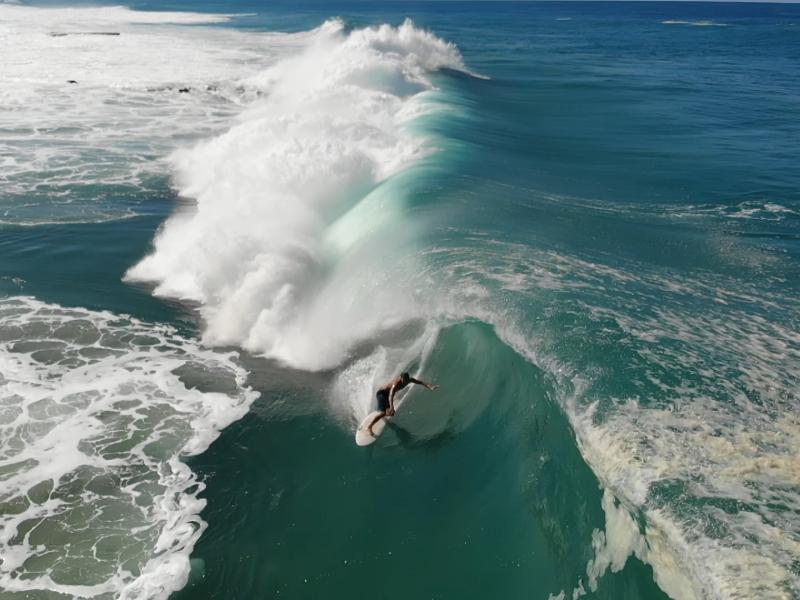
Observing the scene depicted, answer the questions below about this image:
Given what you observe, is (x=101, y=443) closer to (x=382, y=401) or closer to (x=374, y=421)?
(x=374, y=421)

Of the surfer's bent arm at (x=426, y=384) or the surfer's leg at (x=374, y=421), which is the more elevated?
the surfer's bent arm at (x=426, y=384)

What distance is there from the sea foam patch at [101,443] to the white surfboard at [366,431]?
223 cm

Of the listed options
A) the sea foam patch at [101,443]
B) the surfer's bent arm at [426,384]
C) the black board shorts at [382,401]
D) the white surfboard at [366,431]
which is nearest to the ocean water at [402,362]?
the sea foam patch at [101,443]

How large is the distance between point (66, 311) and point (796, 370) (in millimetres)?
13781

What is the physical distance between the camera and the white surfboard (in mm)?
9680

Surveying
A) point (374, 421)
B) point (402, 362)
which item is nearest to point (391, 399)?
point (374, 421)

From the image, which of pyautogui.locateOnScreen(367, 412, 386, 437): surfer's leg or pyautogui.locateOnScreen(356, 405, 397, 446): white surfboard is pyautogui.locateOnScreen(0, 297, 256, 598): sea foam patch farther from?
pyautogui.locateOnScreen(367, 412, 386, 437): surfer's leg

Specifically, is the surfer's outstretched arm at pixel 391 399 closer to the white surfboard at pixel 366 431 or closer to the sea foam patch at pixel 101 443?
the white surfboard at pixel 366 431

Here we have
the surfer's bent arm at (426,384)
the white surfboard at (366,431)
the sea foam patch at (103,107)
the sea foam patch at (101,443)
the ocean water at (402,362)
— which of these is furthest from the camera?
the sea foam patch at (103,107)

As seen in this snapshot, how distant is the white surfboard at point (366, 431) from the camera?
9.68m

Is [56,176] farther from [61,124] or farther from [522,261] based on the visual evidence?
[522,261]

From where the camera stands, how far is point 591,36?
7462 cm

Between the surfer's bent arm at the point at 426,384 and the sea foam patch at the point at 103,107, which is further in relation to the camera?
the sea foam patch at the point at 103,107

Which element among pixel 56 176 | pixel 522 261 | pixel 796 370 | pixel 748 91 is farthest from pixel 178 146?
pixel 748 91
